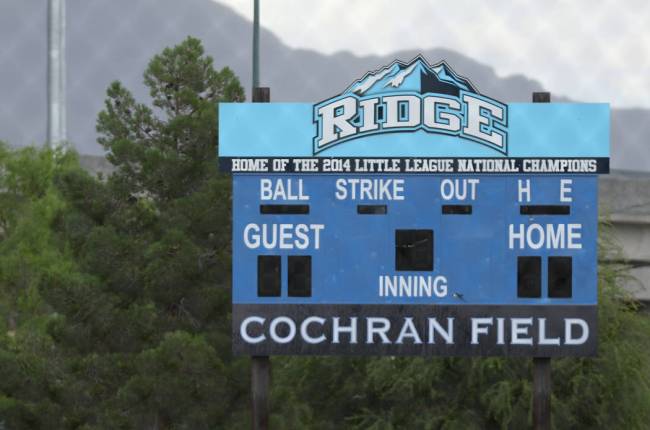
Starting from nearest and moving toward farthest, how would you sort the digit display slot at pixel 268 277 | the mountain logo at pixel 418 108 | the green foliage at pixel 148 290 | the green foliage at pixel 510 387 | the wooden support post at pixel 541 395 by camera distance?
the digit display slot at pixel 268 277 → the mountain logo at pixel 418 108 → the wooden support post at pixel 541 395 → the green foliage at pixel 148 290 → the green foliage at pixel 510 387

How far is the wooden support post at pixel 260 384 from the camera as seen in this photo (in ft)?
46.0

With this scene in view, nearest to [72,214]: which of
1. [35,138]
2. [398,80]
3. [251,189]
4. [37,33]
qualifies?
[251,189]

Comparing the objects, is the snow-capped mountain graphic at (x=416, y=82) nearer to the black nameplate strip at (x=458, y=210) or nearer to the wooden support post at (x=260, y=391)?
the black nameplate strip at (x=458, y=210)

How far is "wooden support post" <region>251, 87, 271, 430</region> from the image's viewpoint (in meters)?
14.0

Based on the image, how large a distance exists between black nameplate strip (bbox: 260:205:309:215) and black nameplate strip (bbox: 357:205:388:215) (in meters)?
0.54

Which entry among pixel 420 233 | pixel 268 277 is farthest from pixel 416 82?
pixel 268 277

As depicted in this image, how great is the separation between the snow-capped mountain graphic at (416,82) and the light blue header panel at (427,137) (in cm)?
45

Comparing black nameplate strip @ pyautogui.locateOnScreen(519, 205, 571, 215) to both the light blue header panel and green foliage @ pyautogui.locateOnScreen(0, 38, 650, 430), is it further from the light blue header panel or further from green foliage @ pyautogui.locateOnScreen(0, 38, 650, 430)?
green foliage @ pyautogui.locateOnScreen(0, 38, 650, 430)

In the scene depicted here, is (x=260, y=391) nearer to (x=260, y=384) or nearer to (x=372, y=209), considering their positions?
(x=260, y=384)

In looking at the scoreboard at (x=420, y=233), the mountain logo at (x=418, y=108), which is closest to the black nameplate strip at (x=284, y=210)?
the scoreboard at (x=420, y=233)

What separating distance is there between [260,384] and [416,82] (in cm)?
352

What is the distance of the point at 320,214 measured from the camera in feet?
44.2

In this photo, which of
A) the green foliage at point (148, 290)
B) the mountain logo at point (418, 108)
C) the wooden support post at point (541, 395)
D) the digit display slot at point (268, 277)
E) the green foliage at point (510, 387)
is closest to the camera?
the digit display slot at point (268, 277)

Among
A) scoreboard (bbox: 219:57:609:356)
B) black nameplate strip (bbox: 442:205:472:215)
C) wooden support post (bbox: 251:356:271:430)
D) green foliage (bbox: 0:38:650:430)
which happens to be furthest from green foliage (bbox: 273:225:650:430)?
black nameplate strip (bbox: 442:205:472:215)
